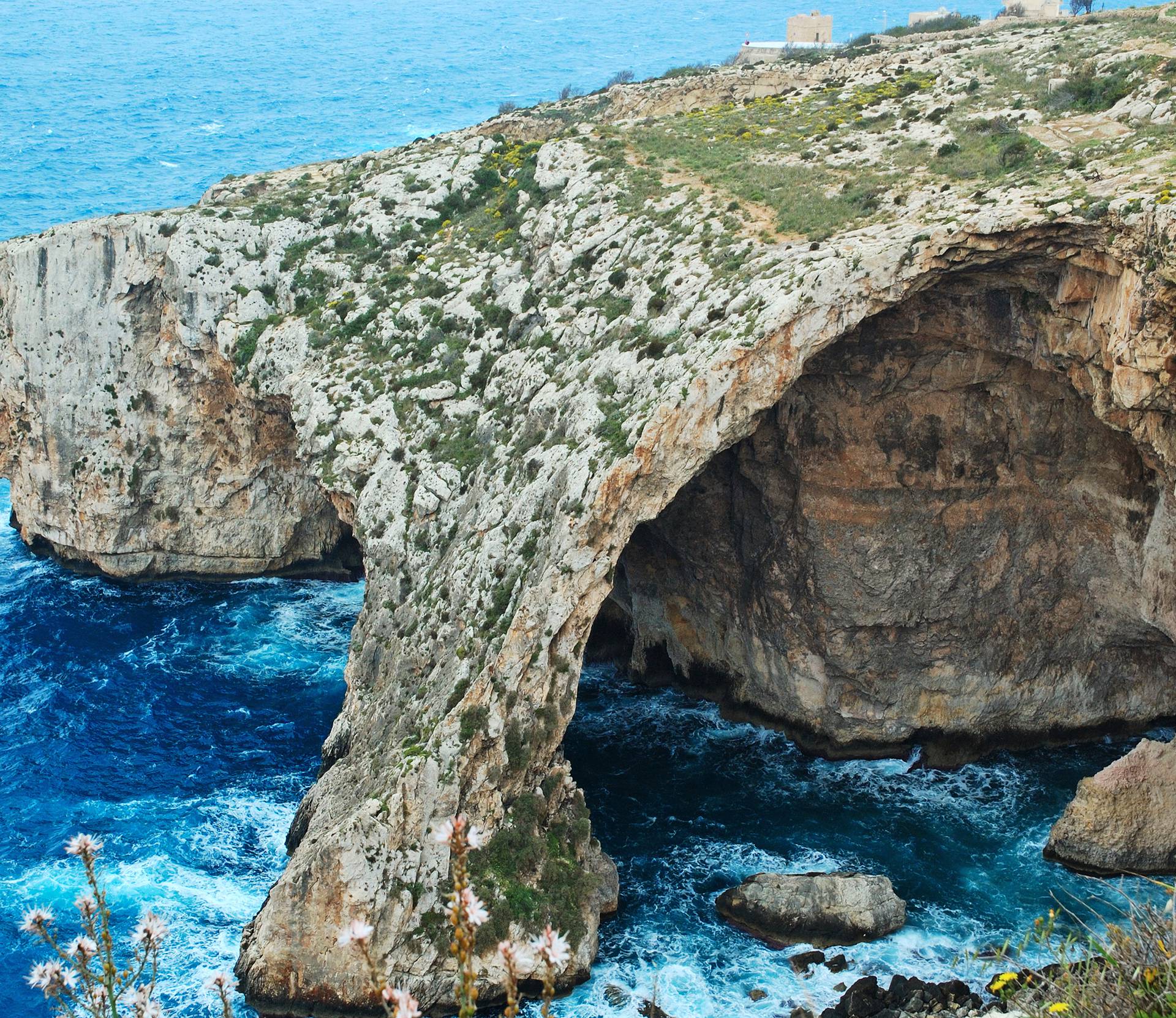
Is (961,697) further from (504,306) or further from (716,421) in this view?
(504,306)

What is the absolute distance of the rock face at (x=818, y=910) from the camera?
36250 mm

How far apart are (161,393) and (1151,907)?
52.4 metres

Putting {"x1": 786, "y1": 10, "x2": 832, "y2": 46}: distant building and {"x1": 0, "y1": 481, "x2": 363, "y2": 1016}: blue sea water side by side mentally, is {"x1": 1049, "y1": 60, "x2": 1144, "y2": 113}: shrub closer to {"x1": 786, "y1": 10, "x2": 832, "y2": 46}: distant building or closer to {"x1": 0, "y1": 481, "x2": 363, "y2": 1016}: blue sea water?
{"x1": 0, "y1": 481, "x2": 363, "y2": 1016}: blue sea water

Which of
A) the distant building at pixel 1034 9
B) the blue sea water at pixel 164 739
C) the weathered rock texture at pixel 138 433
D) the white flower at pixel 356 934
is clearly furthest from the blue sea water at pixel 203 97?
the white flower at pixel 356 934

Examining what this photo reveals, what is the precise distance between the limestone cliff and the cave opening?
0.43 feet

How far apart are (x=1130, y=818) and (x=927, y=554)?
35.0ft

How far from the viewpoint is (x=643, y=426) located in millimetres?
36812

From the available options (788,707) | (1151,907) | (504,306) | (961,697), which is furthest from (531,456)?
(1151,907)

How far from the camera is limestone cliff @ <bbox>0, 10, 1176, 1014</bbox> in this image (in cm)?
3603

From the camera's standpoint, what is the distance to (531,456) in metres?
40.9

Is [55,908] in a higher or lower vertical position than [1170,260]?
lower

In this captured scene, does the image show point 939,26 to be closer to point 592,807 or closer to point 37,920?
point 592,807

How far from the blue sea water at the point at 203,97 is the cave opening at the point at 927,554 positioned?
274 feet

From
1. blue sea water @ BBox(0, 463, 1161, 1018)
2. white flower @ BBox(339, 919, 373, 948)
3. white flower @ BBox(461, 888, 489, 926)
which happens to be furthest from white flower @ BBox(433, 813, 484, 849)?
blue sea water @ BBox(0, 463, 1161, 1018)
